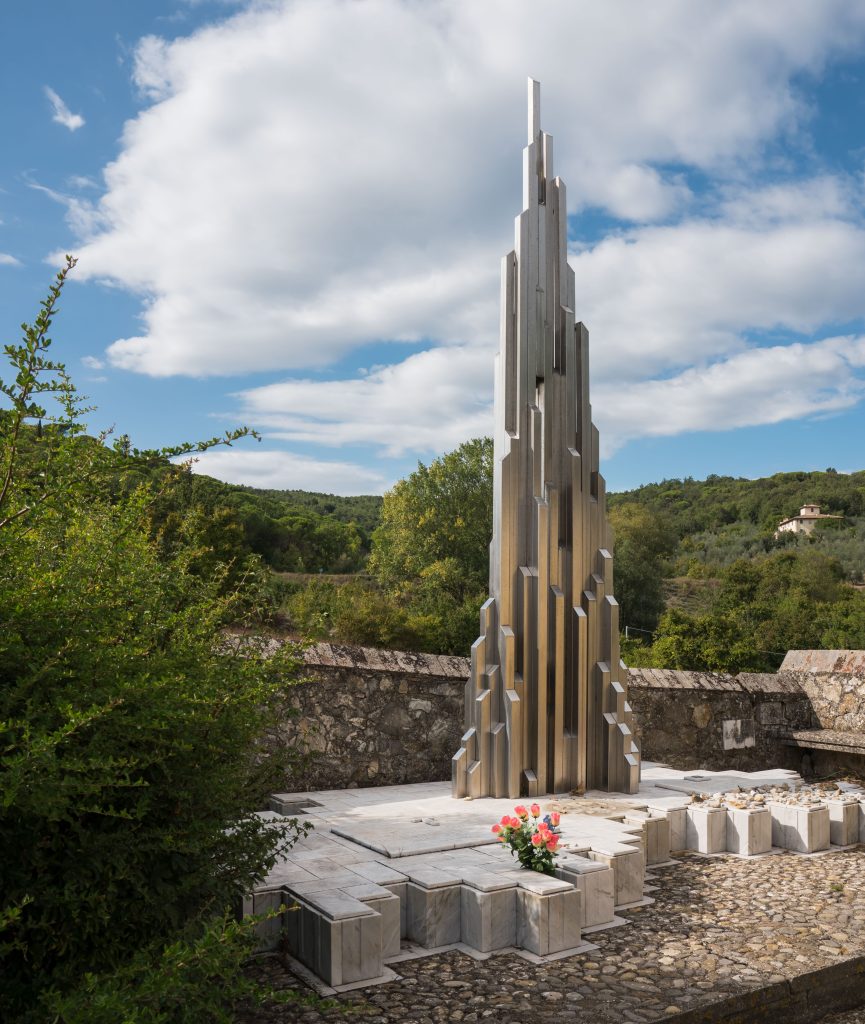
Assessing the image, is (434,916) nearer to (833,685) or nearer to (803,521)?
(833,685)

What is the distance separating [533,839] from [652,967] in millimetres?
766

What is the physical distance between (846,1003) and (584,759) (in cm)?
256

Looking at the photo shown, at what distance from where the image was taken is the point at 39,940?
2266 millimetres

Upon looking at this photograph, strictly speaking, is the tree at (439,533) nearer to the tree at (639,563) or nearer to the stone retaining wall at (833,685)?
the tree at (639,563)

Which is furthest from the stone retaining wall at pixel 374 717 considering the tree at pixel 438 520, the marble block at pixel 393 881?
the tree at pixel 438 520

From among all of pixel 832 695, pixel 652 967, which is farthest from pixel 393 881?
pixel 832 695

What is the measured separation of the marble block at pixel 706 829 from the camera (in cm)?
505

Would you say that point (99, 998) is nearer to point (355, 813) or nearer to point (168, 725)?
point (168, 725)

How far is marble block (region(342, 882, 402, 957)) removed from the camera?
3.47 m

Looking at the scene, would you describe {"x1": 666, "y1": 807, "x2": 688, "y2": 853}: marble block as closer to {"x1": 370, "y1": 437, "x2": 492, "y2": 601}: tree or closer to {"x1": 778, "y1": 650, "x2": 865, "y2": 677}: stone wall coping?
{"x1": 778, "y1": 650, "x2": 865, "y2": 677}: stone wall coping

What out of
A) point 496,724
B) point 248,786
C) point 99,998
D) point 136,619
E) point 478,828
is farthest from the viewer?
point 496,724

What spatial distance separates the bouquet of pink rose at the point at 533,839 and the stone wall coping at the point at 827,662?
5118mm

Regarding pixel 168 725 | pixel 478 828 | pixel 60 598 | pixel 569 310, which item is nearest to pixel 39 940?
pixel 168 725

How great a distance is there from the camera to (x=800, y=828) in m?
5.12
